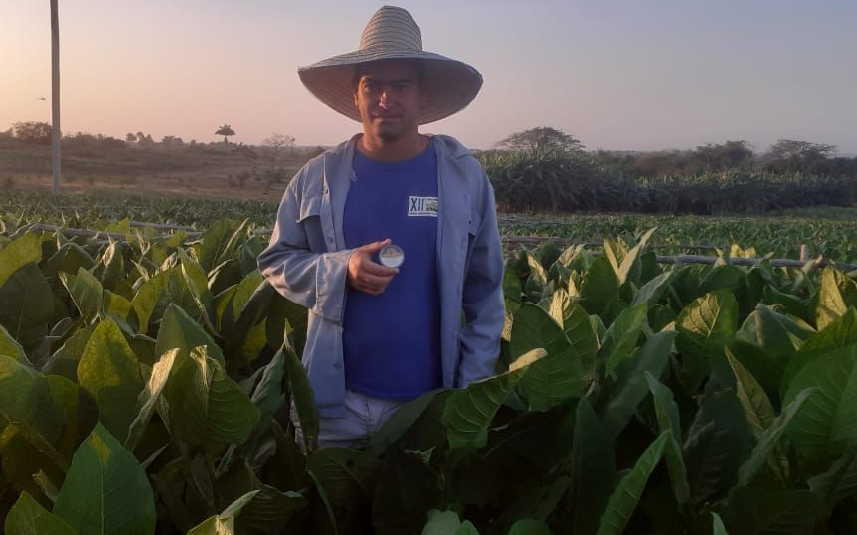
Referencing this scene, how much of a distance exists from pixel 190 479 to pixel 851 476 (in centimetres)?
101

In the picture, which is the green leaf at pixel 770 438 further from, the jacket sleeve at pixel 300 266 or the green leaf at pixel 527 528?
the jacket sleeve at pixel 300 266

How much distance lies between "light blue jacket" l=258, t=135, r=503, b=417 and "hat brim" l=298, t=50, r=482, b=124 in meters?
0.22

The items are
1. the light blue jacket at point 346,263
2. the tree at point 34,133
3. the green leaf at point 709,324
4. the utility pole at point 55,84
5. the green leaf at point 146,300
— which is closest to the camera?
the green leaf at point 709,324

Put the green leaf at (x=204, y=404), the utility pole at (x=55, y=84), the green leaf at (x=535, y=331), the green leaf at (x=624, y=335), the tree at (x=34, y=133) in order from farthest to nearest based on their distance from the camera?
the tree at (x=34, y=133) → the utility pole at (x=55, y=84) → the green leaf at (x=624, y=335) → the green leaf at (x=535, y=331) → the green leaf at (x=204, y=404)

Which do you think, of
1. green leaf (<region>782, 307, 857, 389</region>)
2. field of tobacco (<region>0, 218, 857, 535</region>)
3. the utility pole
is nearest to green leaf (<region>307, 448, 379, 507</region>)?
field of tobacco (<region>0, 218, 857, 535</region>)

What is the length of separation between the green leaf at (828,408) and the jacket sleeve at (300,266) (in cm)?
104

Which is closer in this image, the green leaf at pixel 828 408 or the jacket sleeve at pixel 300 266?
the green leaf at pixel 828 408

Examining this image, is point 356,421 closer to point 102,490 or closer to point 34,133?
point 102,490

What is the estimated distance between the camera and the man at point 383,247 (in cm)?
190

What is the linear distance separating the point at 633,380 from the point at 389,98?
107 cm

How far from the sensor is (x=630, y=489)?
3.12 ft

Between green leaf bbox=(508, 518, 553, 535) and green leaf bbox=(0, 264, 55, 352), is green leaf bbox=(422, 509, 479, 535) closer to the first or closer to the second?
green leaf bbox=(508, 518, 553, 535)

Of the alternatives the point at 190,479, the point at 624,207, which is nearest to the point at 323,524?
the point at 190,479

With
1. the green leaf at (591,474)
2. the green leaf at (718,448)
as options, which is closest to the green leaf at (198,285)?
the green leaf at (591,474)
